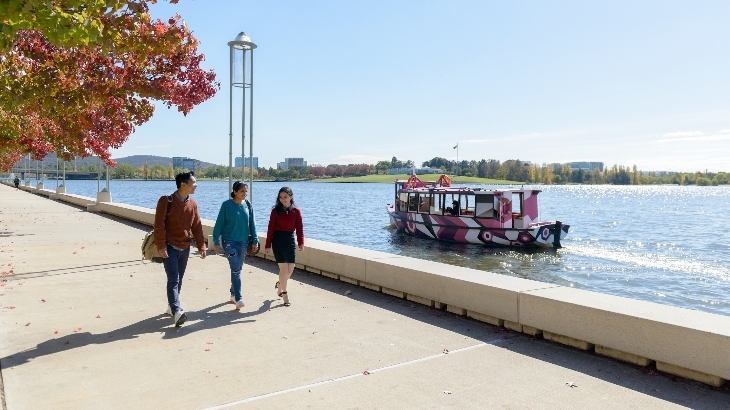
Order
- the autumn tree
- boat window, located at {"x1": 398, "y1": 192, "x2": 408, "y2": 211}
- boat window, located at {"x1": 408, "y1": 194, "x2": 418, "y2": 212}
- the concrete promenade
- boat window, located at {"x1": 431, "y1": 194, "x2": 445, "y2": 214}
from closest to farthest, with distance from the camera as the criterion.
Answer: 1. the concrete promenade
2. the autumn tree
3. boat window, located at {"x1": 431, "y1": 194, "x2": 445, "y2": 214}
4. boat window, located at {"x1": 408, "y1": 194, "x2": 418, "y2": 212}
5. boat window, located at {"x1": 398, "y1": 192, "x2": 408, "y2": 211}

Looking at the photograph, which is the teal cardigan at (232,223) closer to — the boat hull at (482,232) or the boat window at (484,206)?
the boat window at (484,206)

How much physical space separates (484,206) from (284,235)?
24.6 meters

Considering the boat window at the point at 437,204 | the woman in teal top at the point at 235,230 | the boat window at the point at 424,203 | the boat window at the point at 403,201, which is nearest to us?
the woman in teal top at the point at 235,230

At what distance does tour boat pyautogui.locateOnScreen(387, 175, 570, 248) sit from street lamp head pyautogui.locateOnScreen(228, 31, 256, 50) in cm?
1860

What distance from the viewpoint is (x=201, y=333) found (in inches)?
275

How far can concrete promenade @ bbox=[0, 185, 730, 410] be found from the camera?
16.3 feet

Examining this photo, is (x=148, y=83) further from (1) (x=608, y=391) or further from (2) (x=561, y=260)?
(2) (x=561, y=260)

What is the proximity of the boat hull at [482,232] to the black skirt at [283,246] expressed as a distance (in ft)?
79.1

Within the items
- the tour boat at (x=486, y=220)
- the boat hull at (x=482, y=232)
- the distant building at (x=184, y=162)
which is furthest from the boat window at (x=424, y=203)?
the distant building at (x=184, y=162)

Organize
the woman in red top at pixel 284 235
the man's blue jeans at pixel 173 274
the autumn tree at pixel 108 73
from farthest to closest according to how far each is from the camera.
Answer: the autumn tree at pixel 108 73, the woman in red top at pixel 284 235, the man's blue jeans at pixel 173 274

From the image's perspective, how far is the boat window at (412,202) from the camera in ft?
118

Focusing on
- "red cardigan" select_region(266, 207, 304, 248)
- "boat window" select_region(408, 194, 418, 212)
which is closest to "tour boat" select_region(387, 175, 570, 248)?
"boat window" select_region(408, 194, 418, 212)

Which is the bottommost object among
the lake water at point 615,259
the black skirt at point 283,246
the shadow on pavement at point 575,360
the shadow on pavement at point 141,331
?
the lake water at point 615,259

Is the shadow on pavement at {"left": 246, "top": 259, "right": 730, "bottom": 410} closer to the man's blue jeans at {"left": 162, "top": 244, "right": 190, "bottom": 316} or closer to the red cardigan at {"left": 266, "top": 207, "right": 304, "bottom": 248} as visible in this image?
the red cardigan at {"left": 266, "top": 207, "right": 304, "bottom": 248}
